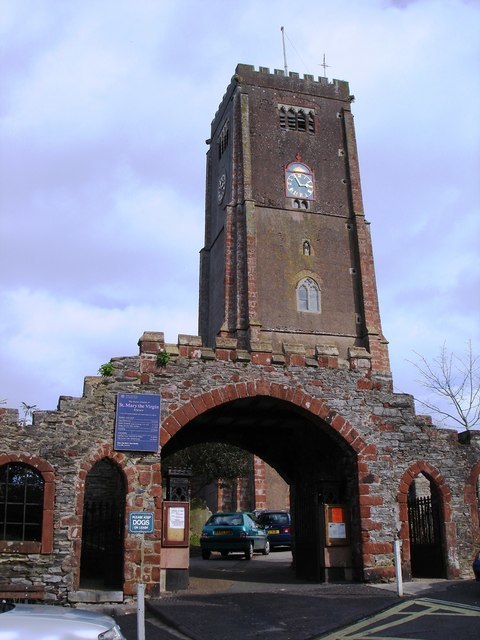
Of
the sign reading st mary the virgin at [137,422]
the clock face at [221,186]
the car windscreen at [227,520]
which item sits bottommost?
the car windscreen at [227,520]

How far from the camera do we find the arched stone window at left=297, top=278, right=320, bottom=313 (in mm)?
35781

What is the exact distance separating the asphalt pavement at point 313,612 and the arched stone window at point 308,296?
2248cm

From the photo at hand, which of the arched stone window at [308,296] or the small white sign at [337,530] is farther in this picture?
the arched stone window at [308,296]

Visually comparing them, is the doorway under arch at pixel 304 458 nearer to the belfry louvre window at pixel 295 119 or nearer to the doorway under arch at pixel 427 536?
the doorway under arch at pixel 427 536

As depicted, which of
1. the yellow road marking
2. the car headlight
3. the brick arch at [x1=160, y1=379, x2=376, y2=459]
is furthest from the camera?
the brick arch at [x1=160, y1=379, x2=376, y2=459]

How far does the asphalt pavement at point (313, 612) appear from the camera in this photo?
9.05 metres

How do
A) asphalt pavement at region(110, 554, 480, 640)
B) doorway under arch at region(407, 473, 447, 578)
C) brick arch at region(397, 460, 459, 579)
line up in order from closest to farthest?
asphalt pavement at region(110, 554, 480, 640) < brick arch at region(397, 460, 459, 579) < doorway under arch at region(407, 473, 447, 578)

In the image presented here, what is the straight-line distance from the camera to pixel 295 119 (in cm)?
4000

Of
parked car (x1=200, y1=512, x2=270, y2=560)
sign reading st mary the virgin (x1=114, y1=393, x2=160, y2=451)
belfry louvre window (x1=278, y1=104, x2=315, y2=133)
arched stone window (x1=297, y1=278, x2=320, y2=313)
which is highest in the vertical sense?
belfry louvre window (x1=278, y1=104, x2=315, y2=133)

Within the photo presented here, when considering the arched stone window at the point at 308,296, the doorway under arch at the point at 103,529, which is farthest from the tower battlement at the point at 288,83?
the doorway under arch at the point at 103,529

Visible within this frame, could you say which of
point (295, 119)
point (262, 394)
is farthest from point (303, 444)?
point (295, 119)

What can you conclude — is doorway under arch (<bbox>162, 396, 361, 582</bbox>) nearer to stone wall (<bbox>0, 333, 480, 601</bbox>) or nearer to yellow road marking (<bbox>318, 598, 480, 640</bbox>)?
stone wall (<bbox>0, 333, 480, 601</bbox>)

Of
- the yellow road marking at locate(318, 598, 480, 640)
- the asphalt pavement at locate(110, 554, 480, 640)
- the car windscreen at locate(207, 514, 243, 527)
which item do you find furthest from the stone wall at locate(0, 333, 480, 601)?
the car windscreen at locate(207, 514, 243, 527)

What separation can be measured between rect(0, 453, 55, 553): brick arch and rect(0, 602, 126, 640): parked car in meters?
5.89
